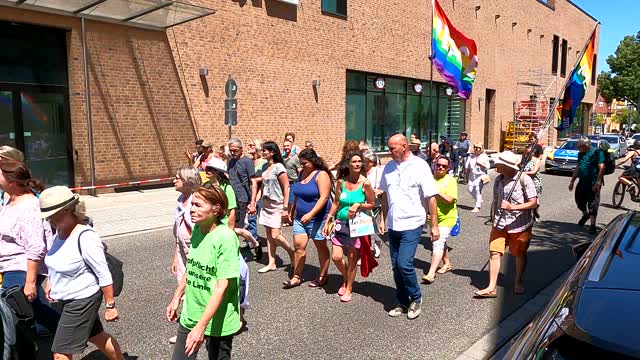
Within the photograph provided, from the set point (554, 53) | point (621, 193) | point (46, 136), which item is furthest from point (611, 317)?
point (554, 53)

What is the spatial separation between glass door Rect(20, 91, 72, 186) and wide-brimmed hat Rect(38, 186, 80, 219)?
11.4 metres

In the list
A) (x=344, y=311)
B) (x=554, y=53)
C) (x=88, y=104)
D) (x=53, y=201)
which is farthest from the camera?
(x=554, y=53)

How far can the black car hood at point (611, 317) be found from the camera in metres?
1.72

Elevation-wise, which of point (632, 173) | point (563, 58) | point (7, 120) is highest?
point (563, 58)

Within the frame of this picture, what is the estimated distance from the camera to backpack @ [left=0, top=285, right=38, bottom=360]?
9.68ft

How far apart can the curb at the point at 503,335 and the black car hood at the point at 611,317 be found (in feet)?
8.42

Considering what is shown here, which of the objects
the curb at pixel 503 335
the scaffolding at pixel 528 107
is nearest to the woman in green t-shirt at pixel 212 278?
the curb at pixel 503 335

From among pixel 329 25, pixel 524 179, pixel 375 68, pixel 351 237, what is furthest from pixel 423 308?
pixel 375 68

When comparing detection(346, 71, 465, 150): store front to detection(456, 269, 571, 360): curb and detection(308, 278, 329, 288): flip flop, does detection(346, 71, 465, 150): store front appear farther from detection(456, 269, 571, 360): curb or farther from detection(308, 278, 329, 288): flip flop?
detection(456, 269, 571, 360): curb

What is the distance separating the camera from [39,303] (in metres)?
3.93

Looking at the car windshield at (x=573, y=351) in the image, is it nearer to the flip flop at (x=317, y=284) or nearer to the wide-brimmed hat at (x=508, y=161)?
the wide-brimmed hat at (x=508, y=161)

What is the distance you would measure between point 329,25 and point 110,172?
10.6 m

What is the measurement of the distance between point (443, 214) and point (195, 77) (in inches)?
439

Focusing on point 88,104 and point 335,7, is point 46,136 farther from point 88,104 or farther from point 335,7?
point 335,7
